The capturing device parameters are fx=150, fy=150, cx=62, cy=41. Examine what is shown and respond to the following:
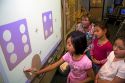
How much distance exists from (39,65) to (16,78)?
430 millimetres

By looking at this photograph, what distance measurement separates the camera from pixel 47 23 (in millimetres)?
1732

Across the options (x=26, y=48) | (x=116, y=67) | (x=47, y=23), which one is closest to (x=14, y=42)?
(x=26, y=48)

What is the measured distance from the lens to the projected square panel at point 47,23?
164 cm

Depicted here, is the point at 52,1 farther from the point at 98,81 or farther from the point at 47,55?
the point at 98,81

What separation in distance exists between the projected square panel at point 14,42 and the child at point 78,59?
0.35 meters

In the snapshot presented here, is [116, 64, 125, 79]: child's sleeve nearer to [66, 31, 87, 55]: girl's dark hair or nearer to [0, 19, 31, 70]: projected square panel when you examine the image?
[66, 31, 87, 55]: girl's dark hair

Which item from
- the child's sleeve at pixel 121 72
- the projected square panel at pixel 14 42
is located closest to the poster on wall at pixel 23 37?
the projected square panel at pixel 14 42

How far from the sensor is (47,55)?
1.77 meters

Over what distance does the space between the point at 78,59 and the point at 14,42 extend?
55 centimetres

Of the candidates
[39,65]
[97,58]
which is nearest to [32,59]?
[39,65]

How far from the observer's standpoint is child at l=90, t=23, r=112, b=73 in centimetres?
170

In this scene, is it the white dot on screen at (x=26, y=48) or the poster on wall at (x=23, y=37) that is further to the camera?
the white dot on screen at (x=26, y=48)

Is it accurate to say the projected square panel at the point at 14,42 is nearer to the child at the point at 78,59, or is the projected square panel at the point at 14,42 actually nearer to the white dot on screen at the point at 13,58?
the white dot on screen at the point at 13,58

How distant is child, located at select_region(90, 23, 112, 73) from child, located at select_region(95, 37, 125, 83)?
0.28 m
